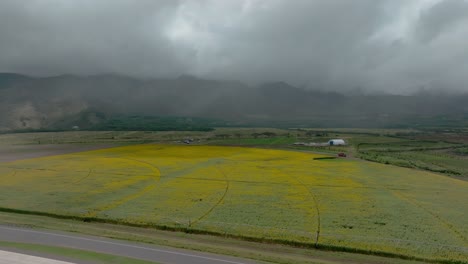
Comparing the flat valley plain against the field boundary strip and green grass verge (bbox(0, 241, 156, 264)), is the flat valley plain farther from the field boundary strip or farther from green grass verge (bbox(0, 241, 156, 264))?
green grass verge (bbox(0, 241, 156, 264))

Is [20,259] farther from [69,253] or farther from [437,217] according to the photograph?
[437,217]

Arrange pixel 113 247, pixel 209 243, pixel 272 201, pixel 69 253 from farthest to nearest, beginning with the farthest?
pixel 272 201, pixel 209 243, pixel 113 247, pixel 69 253

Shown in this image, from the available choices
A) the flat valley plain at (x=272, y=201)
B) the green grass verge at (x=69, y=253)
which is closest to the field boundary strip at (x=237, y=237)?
the flat valley plain at (x=272, y=201)

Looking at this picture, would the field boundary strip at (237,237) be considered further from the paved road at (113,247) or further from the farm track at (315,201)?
the paved road at (113,247)

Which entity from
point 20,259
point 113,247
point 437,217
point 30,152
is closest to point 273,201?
point 437,217

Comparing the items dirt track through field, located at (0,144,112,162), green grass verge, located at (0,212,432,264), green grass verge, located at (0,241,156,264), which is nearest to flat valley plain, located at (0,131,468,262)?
green grass verge, located at (0,212,432,264)

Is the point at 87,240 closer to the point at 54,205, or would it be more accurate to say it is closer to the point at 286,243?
the point at 54,205
